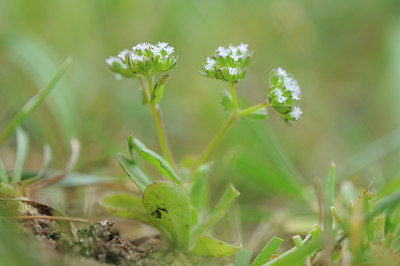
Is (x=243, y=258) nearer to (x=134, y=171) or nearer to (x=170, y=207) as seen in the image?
(x=170, y=207)

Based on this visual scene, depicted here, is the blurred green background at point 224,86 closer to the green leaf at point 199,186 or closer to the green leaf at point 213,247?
the green leaf at point 199,186

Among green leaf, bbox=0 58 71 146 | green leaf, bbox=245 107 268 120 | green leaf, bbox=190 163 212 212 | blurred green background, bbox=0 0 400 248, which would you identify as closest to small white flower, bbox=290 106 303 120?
green leaf, bbox=245 107 268 120

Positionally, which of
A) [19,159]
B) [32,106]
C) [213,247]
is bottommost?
[213,247]

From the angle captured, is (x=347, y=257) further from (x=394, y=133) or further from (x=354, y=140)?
(x=354, y=140)

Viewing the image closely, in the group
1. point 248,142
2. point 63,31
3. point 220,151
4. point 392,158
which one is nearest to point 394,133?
point 392,158

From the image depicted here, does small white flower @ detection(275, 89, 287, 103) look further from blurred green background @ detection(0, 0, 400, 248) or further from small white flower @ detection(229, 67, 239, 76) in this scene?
blurred green background @ detection(0, 0, 400, 248)

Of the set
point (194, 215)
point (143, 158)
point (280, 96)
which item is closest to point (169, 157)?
point (143, 158)
